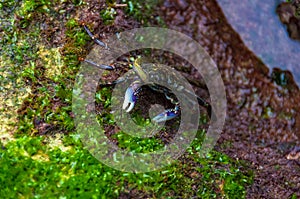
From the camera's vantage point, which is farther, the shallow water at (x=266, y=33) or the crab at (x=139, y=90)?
the shallow water at (x=266, y=33)

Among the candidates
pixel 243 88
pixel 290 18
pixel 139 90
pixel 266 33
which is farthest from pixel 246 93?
pixel 139 90

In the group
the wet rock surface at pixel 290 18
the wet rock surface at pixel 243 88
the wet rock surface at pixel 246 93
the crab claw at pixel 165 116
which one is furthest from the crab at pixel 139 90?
the wet rock surface at pixel 290 18

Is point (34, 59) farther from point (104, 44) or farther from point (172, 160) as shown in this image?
point (172, 160)

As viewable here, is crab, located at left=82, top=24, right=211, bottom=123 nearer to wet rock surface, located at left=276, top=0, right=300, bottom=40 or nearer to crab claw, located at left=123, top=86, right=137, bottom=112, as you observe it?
crab claw, located at left=123, top=86, right=137, bottom=112

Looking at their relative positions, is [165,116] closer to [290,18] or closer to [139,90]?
[139,90]

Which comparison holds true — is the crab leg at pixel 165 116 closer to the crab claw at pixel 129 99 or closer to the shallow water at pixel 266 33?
the crab claw at pixel 129 99

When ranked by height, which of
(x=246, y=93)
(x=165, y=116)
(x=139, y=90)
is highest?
(x=139, y=90)
